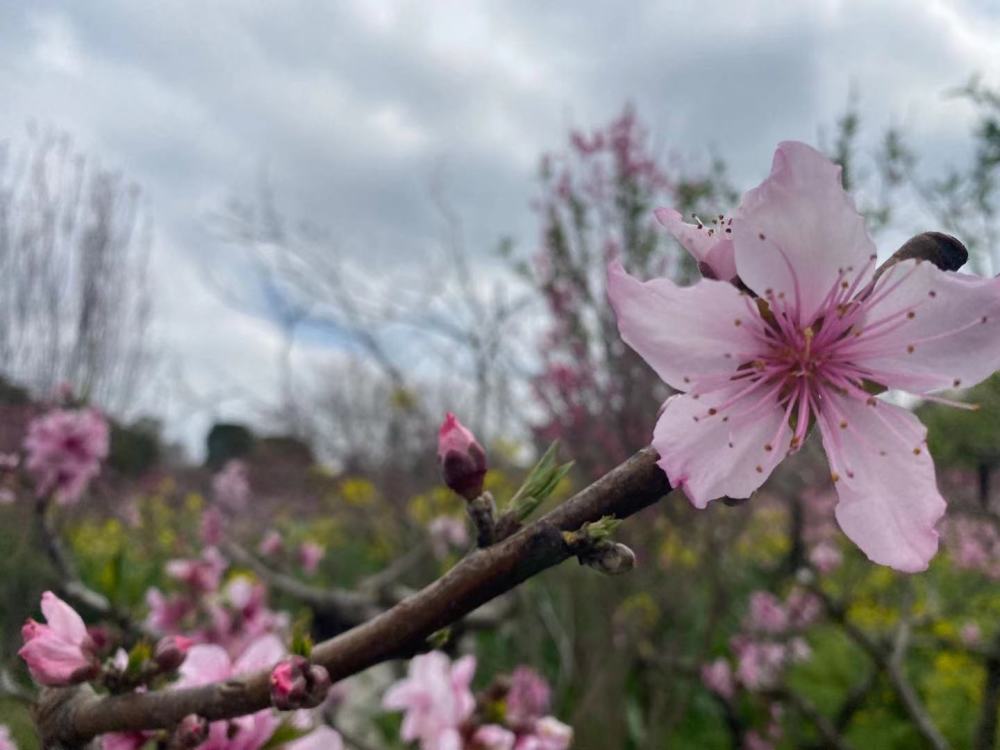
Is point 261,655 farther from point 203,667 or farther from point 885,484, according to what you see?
point 885,484

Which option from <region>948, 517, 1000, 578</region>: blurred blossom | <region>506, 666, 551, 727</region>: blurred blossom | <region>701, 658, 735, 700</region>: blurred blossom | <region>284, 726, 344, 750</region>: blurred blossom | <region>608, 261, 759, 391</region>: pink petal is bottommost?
<region>284, 726, 344, 750</region>: blurred blossom

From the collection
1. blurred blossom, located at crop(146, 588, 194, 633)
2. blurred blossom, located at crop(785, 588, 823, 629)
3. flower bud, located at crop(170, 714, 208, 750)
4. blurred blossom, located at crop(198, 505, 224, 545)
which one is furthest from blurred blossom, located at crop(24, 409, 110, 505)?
blurred blossom, located at crop(785, 588, 823, 629)

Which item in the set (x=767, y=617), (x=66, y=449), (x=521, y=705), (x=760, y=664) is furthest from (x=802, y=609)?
(x=66, y=449)

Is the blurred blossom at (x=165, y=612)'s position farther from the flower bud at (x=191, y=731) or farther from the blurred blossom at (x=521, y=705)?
the flower bud at (x=191, y=731)

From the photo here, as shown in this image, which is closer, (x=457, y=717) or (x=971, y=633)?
(x=457, y=717)

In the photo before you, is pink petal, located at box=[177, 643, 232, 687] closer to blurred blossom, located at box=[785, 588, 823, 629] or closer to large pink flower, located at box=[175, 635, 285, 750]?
large pink flower, located at box=[175, 635, 285, 750]

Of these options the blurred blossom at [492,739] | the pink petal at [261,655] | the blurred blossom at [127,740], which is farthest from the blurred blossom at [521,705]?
the blurred blossom at [127,740]
